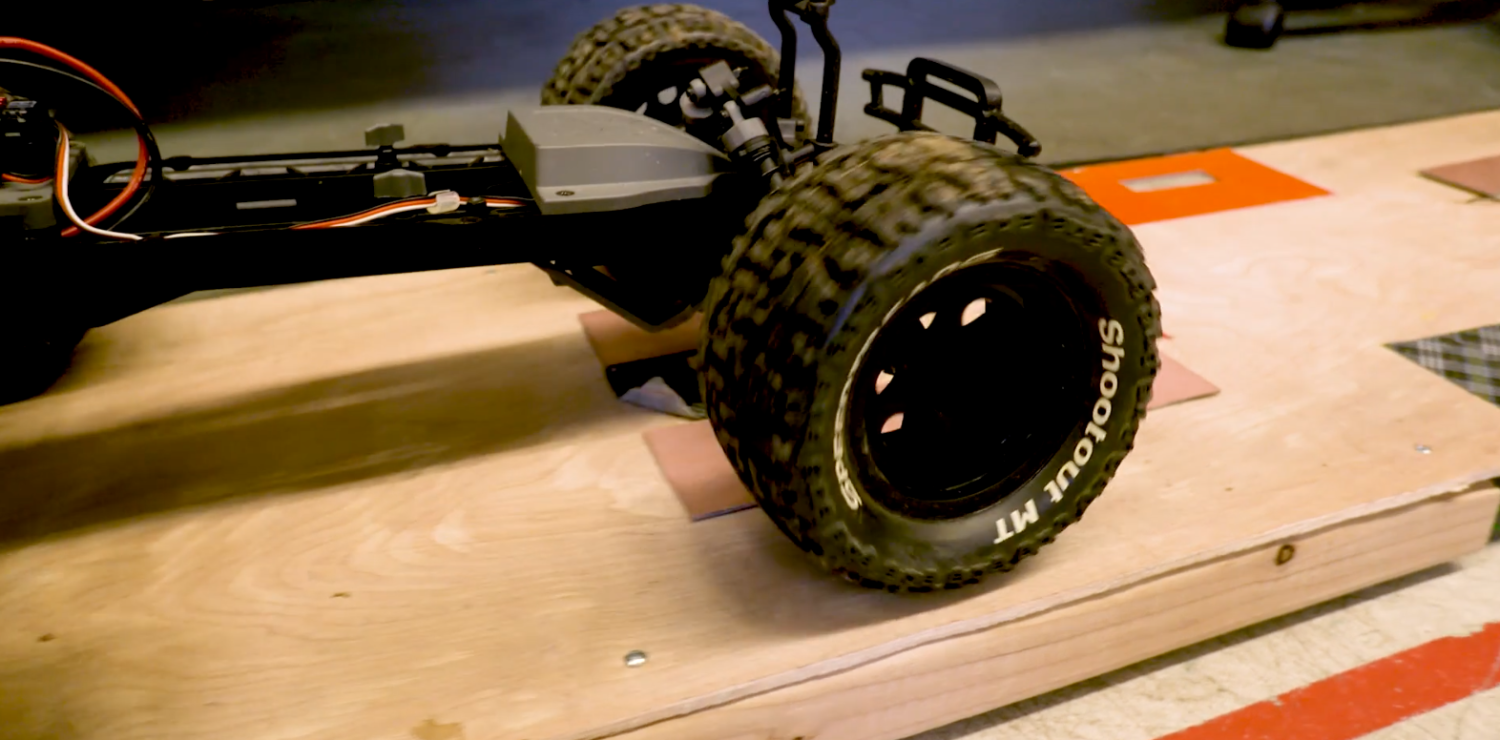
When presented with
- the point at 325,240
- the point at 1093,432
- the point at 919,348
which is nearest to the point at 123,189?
the point at 325,240

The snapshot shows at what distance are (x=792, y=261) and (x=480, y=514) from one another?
0.50 meters

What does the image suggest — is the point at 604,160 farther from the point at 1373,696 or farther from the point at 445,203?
the point at 1373,696

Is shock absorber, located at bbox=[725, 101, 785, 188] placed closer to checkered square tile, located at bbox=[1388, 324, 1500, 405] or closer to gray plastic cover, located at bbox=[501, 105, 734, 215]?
gray plastic cover, located at bbox=[501, 105, 734, 215]

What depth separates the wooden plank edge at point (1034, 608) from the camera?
97 centimetres

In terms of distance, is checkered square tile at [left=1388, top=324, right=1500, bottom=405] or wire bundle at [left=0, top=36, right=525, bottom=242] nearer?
wire bundle at [left=0, top=36, right=525, bottom=242]

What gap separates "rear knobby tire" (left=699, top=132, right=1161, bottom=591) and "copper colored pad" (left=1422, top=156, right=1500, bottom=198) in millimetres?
1505

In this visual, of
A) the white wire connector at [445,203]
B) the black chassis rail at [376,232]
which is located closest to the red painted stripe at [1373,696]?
the black chassis rail at [376,232]

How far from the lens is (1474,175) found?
2209 millimetres

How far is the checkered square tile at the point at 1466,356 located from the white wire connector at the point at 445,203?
1.33 metres

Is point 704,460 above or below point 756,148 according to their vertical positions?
below

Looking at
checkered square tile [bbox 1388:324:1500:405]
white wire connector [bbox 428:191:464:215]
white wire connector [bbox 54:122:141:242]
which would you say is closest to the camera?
white wire connector [bbox 54:122:141:242]

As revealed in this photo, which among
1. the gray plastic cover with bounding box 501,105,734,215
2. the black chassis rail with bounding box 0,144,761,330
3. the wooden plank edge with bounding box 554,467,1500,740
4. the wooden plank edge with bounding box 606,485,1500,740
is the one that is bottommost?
the wooden plank edge with bounding box 606,485,1500,740

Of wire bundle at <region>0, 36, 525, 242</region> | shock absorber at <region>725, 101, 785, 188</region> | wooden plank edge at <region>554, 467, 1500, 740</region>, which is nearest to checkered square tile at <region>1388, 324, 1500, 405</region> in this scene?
wooden plank edge at <region>554, 467, 1500, 740</region>

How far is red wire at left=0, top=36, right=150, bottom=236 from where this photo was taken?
1089 millimetres
